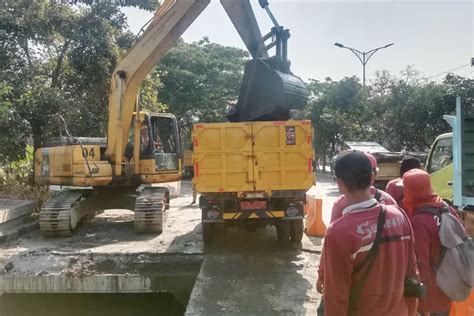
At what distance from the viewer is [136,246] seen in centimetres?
773

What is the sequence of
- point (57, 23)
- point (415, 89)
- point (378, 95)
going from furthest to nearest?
point (378, 95), point (415, 89), point (57, 23)

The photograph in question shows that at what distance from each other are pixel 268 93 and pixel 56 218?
4554 mm

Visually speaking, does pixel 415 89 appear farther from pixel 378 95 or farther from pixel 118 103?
pixel 118 103

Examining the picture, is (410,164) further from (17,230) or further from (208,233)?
(17,230)

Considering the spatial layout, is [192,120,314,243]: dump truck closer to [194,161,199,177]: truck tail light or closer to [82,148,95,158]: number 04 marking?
[194,161,199,177]: truck tail light

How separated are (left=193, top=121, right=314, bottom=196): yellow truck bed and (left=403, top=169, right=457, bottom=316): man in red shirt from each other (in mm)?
3624

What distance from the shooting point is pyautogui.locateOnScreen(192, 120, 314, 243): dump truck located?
6871 mm

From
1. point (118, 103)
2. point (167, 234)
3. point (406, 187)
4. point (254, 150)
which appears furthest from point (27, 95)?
point (406, 187)

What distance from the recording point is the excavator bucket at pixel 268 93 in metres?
7.45

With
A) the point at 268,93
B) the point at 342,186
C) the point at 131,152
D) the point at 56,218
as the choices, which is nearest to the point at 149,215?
the point at 56,218

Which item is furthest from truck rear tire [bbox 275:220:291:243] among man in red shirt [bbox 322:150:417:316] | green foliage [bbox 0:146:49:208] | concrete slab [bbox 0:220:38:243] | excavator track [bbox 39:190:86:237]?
green foliage [bbox 0:146:49:208]

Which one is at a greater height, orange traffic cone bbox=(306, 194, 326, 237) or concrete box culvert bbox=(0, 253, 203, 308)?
orange traffic cone bbox=(306, 194, 326, 237)

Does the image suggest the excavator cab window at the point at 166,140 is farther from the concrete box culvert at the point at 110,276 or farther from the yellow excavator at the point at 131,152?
the concrete box culvert at the point at 110,276

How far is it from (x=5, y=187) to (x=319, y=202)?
7734 mm
